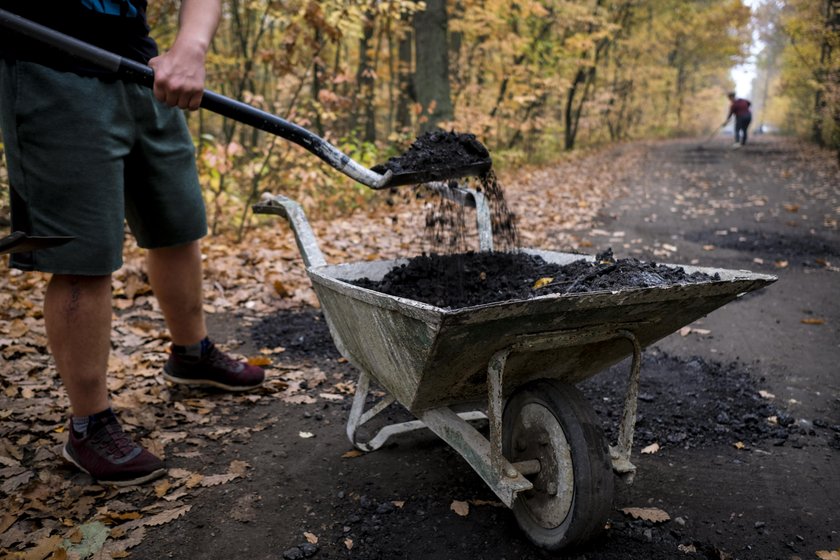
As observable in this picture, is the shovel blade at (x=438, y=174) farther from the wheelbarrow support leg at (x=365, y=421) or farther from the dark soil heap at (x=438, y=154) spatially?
the wheelbarrow support leg at (x=365, y=421)

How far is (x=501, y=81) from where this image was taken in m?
14.9

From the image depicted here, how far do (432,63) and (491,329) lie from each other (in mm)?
8369

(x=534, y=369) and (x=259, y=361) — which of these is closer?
(x=534, y=369)

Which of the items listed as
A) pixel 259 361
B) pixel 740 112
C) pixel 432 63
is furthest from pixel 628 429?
pixel 740 112

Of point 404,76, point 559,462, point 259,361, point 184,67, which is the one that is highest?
point 404,76

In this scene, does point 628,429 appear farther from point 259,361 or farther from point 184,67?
point 259,361

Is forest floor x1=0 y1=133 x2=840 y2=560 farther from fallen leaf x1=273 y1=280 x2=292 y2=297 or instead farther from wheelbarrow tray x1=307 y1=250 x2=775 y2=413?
wheelbarrow tray x1=307 y1=250 x2=775 y2=413

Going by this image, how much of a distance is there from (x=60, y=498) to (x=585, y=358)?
210cm

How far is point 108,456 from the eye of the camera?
2361 millimetres

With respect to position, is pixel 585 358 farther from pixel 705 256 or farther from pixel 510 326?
pixel 705 256

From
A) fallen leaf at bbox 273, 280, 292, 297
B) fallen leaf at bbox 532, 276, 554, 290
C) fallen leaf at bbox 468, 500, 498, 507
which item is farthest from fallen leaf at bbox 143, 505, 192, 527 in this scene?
fallen leaf at bbox 273, 280, 292, 297

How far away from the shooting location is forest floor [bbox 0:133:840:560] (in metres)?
2.08

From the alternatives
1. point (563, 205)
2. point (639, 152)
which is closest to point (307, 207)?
point (563, 205)

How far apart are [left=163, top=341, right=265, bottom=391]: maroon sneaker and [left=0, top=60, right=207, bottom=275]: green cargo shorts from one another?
955mm
